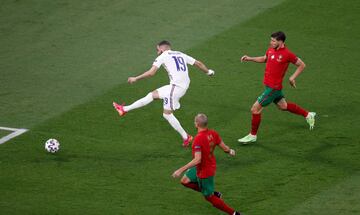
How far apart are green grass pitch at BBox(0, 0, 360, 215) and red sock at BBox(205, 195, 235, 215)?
67 centimetres

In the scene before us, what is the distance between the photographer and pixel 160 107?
21.0 metres

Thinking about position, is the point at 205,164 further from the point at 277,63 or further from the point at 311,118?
the point at 311,118

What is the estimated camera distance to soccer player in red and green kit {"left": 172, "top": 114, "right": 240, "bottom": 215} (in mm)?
14539

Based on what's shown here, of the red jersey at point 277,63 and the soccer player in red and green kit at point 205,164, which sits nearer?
the soccer player in red and green kit at point 205,164

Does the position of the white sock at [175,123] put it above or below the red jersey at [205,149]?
above

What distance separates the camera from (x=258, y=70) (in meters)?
23.0

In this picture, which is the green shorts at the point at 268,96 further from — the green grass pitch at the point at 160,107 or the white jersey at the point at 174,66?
the white jersey at the point at 174,66

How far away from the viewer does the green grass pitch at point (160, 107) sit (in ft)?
53.3

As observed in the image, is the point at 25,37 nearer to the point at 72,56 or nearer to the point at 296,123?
the point at 72,56

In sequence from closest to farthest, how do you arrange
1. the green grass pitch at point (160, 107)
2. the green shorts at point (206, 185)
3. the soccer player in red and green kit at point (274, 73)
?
the green shorts at point (206, 185) → the green grass pitch at point (160, 107) → the soccer player in red and green kit at point (274, 73)

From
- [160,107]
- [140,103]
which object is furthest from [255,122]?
[160,107]

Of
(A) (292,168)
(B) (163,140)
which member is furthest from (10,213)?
(A) (292,168)

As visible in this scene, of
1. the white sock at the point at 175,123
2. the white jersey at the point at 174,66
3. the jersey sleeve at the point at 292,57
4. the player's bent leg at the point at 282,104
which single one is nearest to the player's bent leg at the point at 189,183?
the white sock at the point at 175,123

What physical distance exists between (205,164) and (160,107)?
6.28 m
